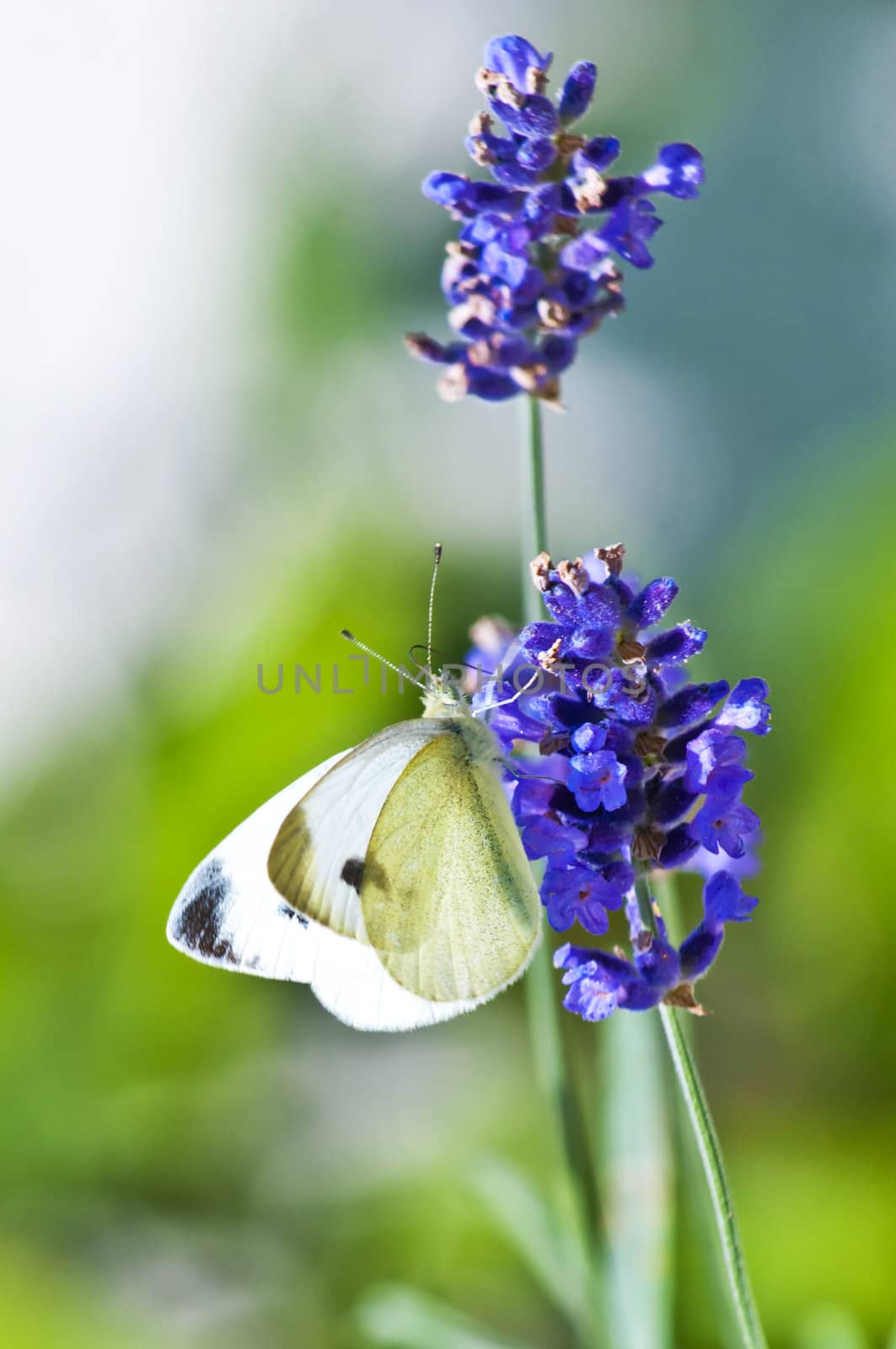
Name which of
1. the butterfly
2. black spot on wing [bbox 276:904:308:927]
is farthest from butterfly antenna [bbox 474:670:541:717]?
black spot on wing [bbox 276:904:308:927]

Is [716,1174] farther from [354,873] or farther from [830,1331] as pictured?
[830,1331]

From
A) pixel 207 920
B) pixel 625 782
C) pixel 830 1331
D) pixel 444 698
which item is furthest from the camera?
pixel 830 1331

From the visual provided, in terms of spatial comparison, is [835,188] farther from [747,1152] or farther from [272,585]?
[747,1152]

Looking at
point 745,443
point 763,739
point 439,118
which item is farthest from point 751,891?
point 439,118

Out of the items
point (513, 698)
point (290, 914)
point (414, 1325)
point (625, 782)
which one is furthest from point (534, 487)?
point (414, 1325)

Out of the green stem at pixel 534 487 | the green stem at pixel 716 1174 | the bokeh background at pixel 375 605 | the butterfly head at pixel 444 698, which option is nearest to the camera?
the green stem at pixel 716 1174

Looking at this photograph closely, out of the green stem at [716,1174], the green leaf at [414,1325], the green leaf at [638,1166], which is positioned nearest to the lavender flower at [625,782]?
the green stem at [716,1174]

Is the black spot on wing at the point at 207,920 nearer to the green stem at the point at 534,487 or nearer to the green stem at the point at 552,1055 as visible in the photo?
the green stem at the point at 552,1055
